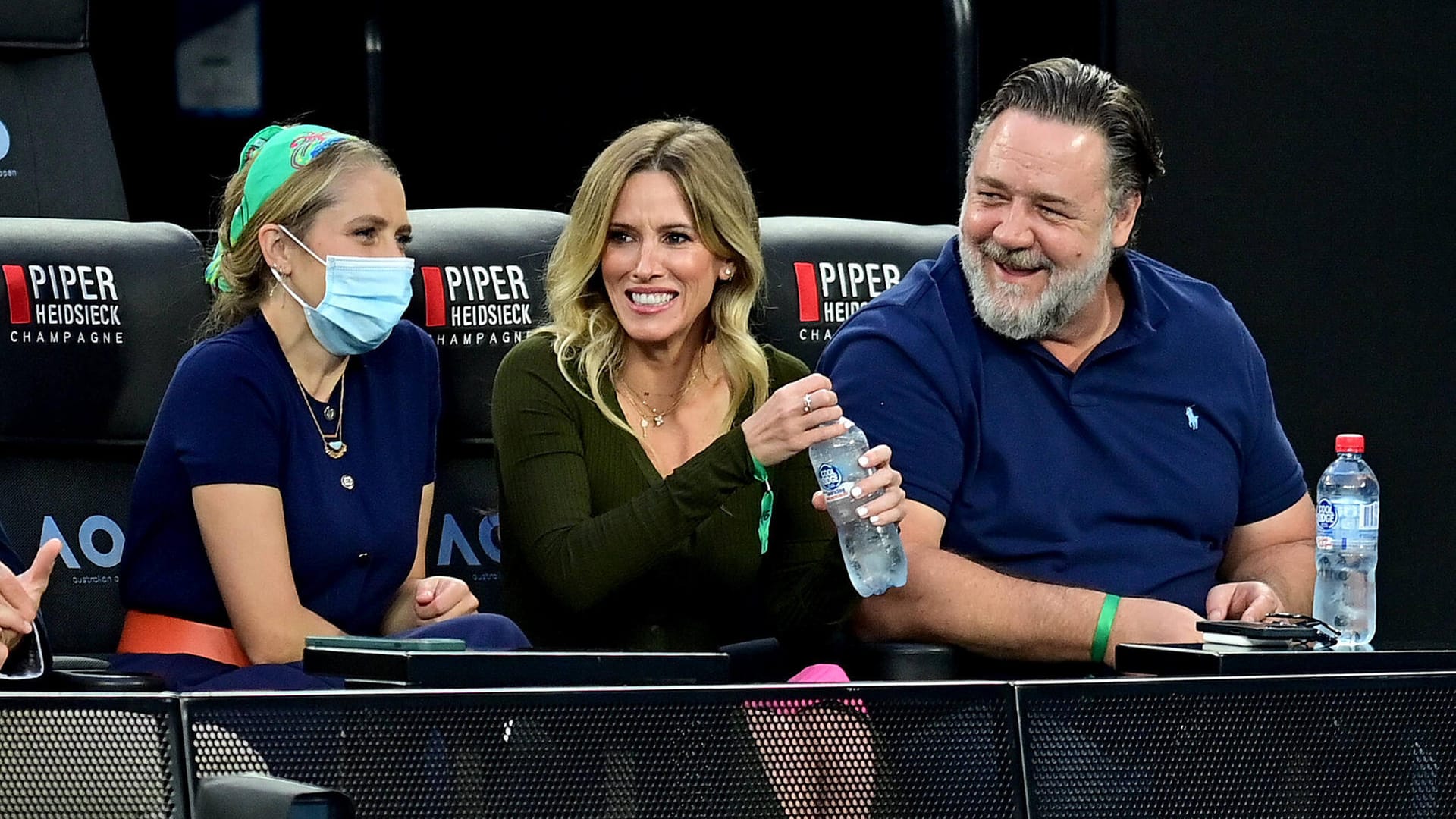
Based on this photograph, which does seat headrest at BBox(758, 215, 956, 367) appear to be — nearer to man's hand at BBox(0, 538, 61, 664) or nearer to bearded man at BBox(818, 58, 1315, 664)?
bearded man at BBox(818, 58, 1315, 664)

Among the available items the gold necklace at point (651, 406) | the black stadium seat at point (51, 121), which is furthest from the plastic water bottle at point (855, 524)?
the black stadium seat at point (51, 121)

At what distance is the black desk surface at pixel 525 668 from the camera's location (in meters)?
1.38

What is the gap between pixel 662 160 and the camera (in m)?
2.47

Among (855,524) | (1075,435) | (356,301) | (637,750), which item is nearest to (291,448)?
(356,301)

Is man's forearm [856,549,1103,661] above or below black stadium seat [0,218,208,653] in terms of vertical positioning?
below

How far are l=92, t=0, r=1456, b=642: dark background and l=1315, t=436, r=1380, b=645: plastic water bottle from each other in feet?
2.72

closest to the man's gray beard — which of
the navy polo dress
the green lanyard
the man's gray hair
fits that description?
the man's gray hair

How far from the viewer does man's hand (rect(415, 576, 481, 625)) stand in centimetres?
231

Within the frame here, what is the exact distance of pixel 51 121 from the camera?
3.12 m

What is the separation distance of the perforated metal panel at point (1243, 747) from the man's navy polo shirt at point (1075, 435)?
769 millimetres

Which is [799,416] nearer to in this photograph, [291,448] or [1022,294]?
[1022,294]

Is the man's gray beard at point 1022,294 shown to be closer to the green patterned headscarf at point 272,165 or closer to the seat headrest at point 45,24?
the green patterned headscarf at point 272,165

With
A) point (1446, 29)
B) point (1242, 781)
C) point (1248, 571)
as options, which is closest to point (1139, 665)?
point (1242, 781)

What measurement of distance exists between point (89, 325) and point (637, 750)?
4.69 feet
